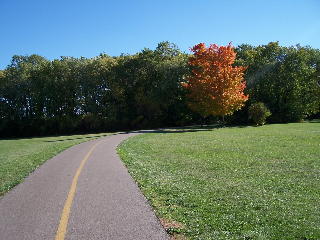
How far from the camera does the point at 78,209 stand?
27.5 feet

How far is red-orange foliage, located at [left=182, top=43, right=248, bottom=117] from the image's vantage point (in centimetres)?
4469

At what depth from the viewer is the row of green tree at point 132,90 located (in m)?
59.9

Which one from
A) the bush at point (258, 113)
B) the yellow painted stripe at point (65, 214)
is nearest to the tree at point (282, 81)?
the bush at point (258, 113)

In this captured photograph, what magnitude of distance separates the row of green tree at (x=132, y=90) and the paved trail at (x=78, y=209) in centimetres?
4699

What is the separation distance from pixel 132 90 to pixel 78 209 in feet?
187

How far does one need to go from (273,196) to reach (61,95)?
197ft

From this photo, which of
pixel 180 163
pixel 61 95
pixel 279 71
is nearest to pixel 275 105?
pixel 279 71

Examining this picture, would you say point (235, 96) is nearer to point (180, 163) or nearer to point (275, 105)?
point (275, 105)

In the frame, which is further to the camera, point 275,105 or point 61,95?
point 61,95

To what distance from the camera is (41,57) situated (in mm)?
83125

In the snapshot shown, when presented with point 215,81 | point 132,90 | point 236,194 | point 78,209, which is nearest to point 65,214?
point 78,209

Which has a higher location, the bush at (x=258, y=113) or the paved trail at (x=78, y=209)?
the bush at (x=258, y=113)

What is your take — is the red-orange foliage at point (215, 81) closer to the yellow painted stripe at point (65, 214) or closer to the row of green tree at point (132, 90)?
the row of green tree at point (132, 90)

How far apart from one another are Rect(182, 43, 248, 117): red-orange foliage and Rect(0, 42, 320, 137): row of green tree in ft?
39.4
